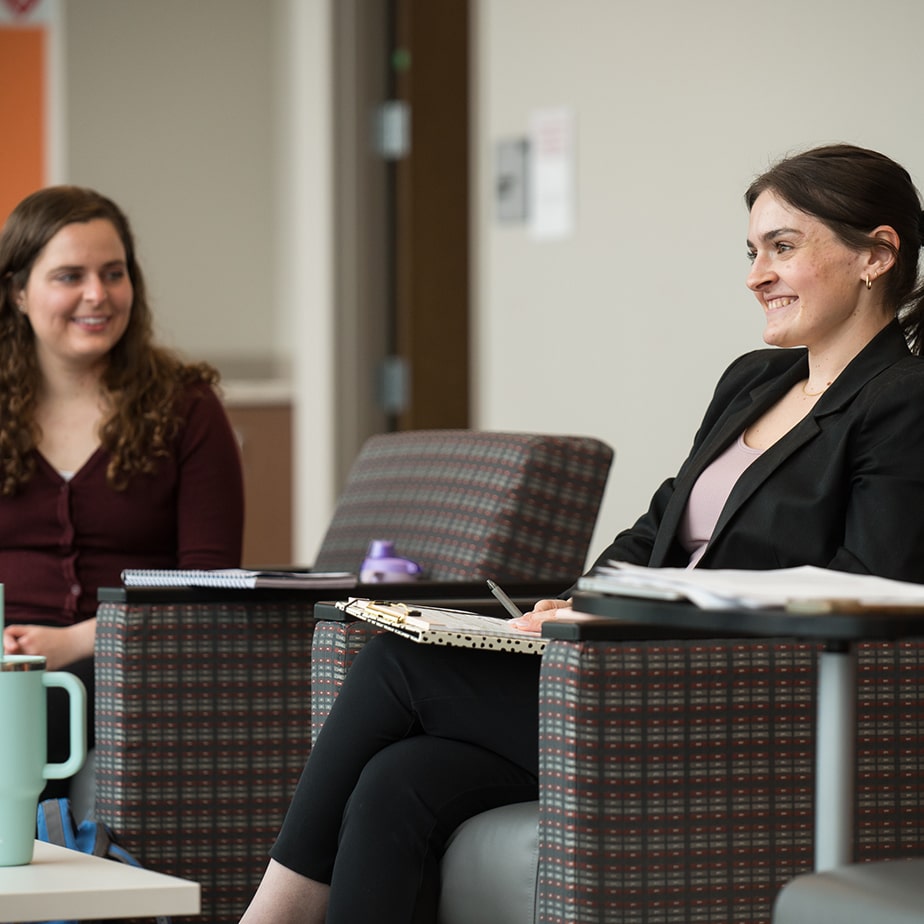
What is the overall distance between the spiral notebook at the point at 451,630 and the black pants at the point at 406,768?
51 mm

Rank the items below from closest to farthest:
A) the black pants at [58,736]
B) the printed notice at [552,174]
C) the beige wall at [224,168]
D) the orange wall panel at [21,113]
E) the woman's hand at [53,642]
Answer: the black pants at [58,736] → the woman's hand at [53,642] → the printed notice at [552,174] → the beige wall at [224,168] → the orange wall panel at [21,113]

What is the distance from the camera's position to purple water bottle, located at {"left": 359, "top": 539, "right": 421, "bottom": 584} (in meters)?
2.93

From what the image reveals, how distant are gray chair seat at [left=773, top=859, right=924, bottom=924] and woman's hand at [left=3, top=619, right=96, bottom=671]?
1621 mm

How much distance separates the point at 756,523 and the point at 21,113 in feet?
14.3

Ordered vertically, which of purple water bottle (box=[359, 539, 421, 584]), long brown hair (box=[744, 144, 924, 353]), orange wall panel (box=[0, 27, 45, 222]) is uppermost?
orange wall panel (box=[0, 27, 45, 222])

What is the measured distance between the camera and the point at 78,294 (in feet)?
10.3

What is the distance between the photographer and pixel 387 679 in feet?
7.36

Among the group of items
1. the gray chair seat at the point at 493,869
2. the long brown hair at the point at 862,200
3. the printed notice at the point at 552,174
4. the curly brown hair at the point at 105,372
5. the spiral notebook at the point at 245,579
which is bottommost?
the gray chair seat at the point at 493,869

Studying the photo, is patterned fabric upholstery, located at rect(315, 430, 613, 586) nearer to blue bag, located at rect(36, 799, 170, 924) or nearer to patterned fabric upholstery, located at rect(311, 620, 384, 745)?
patterned fabric upholstery, located at rect(311, 620, 384, 745)

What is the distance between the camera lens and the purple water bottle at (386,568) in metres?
2.93

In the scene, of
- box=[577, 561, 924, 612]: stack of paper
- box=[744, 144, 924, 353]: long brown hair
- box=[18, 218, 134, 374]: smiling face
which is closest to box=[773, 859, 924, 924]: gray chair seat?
box=[577, 561, 924, 612]: stack of paper

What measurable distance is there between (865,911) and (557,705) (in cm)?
48

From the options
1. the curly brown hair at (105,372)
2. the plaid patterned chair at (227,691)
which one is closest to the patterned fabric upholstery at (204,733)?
the plaid patterned chair at (227,691)

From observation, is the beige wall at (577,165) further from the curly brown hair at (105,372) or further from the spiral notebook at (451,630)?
the spiral notebook at (451,630)
